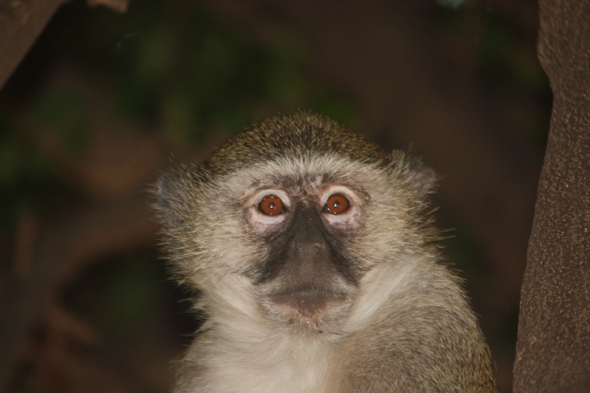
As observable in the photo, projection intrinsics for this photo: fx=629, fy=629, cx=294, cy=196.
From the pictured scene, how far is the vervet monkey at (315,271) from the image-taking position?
2.93m

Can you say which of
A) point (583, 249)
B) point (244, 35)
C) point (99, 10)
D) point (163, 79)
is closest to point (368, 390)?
point (583, 249)

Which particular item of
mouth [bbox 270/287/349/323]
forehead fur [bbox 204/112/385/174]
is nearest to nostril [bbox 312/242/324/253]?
mouth [bbox 270/287/349/323]

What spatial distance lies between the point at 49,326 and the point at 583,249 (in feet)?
17.5

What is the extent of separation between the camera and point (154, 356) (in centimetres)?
753

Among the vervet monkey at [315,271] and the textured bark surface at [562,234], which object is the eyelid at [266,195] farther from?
the textured bark surface at [562,234]

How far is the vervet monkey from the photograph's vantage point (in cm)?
293

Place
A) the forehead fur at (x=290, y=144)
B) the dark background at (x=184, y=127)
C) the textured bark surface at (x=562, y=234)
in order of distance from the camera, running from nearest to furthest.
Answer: the textured bark surface at (x=562, y=234) < the forehead fur at (x=290, y=144) < the dark background at (x=184, y=127)

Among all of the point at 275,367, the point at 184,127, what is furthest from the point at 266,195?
the point at 184,127

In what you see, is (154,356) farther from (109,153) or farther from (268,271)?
(268,271)

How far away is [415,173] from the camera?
3.68m

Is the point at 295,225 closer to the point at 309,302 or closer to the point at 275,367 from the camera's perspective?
the point at 309,302

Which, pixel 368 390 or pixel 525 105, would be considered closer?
pixel 368 390

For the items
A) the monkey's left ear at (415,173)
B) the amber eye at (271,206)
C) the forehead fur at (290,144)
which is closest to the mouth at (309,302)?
the amber eye at (271,206)

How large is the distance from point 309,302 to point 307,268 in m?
0.16
